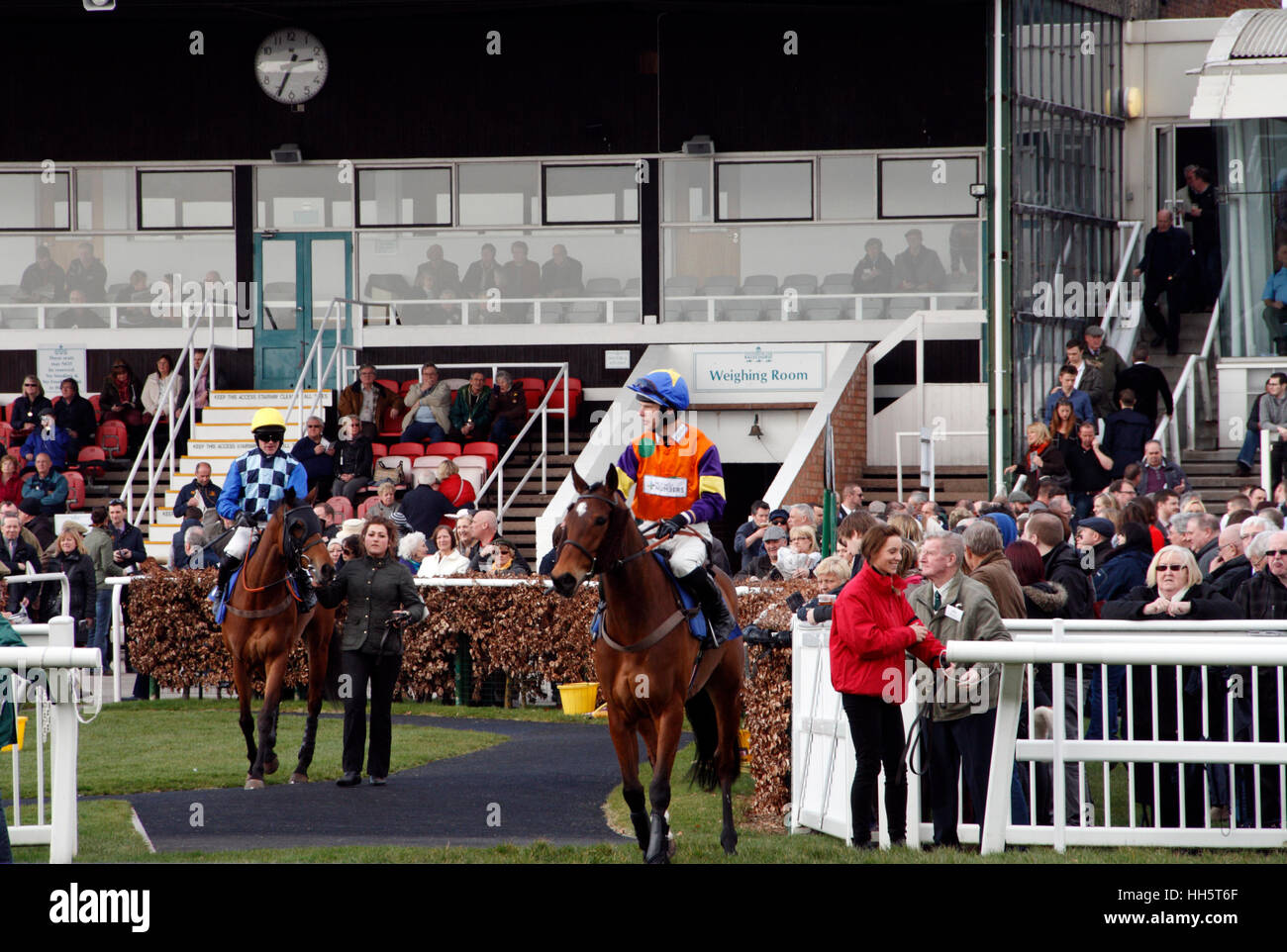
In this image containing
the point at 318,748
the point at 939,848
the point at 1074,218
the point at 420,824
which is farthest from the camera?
the point at 1074,218

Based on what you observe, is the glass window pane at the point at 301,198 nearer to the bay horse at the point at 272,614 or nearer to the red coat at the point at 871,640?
the bay horse at the point at 272,614

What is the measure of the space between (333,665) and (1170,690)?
7190mm

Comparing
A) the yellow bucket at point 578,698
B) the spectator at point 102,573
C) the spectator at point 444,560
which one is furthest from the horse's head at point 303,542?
the spectator at point 102,573

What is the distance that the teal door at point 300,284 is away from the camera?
80.0 ft

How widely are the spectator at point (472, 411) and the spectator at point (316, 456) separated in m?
1.91

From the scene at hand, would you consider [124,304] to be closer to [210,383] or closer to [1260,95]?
[210,383]

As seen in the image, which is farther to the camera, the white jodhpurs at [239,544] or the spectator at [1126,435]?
the spectator at [1126,435]

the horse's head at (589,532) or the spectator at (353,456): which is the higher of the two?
the spectator at (353,456)

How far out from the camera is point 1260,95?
58.5 feet

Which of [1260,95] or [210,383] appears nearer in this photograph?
[1260,95]

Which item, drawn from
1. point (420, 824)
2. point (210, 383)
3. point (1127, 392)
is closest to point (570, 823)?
point (420, 824)

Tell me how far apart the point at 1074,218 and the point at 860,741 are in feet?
46.0

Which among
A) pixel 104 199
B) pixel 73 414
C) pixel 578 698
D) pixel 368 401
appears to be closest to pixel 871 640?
pixel 578 698

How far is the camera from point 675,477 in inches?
345
